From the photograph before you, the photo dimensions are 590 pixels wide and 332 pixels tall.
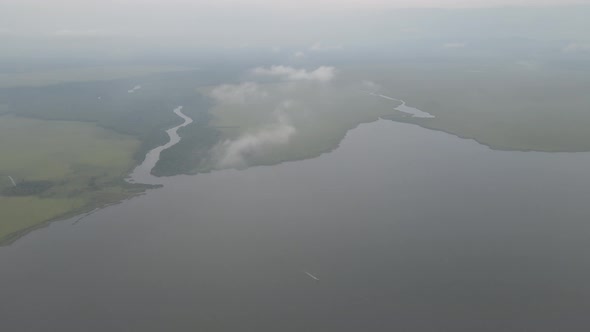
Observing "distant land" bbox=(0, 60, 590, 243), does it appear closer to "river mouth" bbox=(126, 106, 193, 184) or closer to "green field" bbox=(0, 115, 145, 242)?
"green field" bbox=(0, 115, 145, 242)

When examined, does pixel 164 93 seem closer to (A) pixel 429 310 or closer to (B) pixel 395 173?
(B) pixel 395 173

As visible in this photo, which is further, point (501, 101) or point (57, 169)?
point (501, 101)

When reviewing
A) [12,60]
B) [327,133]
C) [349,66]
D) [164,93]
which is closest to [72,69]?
[12,60]

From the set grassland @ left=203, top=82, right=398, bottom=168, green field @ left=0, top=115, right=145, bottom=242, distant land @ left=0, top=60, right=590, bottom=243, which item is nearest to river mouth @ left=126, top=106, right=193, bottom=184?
distant land @ left=0, top=60, right=590, bottom=243

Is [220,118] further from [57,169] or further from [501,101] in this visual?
[501,101]

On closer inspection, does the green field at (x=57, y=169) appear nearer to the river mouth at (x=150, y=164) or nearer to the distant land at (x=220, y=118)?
the distant land at (x=220, y=118)

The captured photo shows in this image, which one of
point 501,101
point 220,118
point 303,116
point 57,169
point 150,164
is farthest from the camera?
point 501,101

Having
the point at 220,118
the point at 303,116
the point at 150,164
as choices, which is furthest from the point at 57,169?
the point at 303,116

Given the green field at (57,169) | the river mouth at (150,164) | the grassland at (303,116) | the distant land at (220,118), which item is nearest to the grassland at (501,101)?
the distant land at (220,118)
